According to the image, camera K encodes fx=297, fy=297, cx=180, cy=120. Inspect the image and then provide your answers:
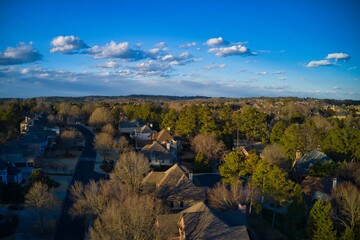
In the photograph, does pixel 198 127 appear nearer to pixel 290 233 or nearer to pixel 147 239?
pixel 290 233

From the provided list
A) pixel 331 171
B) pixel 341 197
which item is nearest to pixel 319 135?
pixel 331 171

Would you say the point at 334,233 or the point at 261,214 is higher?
the point at 334,233

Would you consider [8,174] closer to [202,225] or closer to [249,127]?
[202,225]

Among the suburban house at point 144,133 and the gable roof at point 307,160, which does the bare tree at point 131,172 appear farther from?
the suburban house at point 144,133

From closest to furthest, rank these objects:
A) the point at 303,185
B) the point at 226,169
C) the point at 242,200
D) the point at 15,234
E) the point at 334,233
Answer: the point at 334,233, the point at 15,234, the point at 242,200, the point at 226,169, the point at 303,185

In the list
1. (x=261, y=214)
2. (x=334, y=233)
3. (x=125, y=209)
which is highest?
(x=125, y=209)

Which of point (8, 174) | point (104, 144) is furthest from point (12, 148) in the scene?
point (104, 144)

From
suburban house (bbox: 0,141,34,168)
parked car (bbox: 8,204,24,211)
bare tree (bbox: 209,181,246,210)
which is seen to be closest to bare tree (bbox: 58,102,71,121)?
suburban house (bbox: 0,141,34,168)
